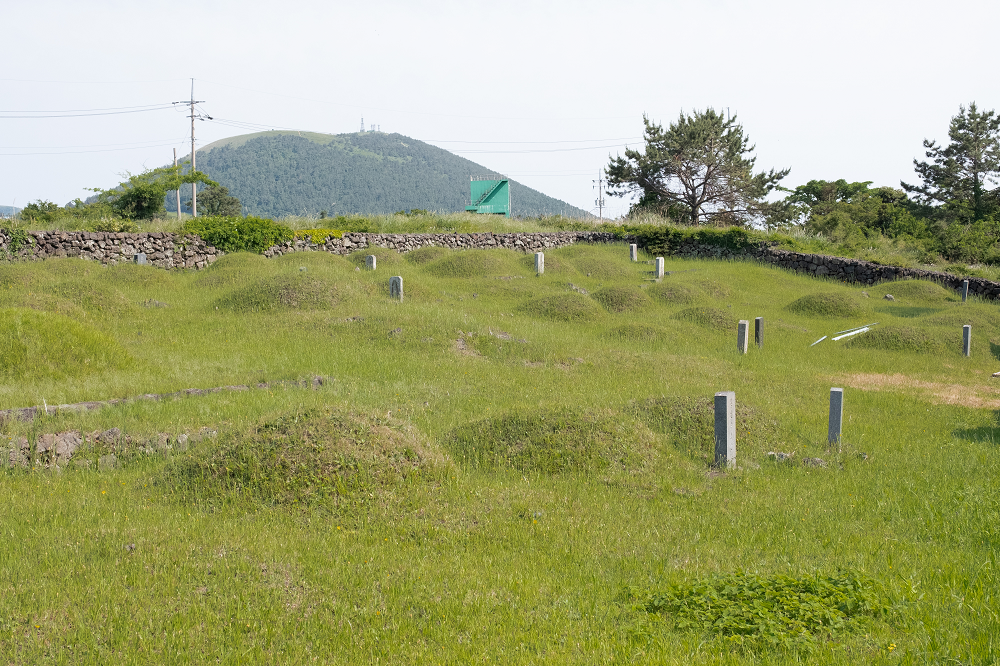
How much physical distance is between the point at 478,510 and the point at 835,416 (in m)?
5.79

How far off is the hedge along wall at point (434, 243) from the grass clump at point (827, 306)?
7.39 m

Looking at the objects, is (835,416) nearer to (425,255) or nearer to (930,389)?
(930,389)

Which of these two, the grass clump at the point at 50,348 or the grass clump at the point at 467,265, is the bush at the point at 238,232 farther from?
the grass clump at the point at 50,348

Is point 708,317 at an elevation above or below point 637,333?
above

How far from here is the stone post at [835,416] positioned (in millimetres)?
9711

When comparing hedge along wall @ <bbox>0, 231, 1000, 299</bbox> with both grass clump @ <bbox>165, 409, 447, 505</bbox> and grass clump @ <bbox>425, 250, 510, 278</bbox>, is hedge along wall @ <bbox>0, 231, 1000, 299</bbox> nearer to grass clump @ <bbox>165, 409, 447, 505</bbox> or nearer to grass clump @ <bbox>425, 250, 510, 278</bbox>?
grass clump @ <bbox>425, 250, 510, 278</bbox>

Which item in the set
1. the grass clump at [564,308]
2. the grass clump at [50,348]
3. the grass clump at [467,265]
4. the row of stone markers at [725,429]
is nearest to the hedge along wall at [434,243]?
the grass clump at [467,265]

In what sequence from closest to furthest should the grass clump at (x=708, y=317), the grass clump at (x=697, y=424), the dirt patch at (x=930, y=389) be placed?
1. the grass clump at (x=697, y=424)
2. the dirt patch at (x=930, y=389)
3. the grass clump at (x=708, y=317)

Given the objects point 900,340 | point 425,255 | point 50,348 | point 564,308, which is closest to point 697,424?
point 50,348

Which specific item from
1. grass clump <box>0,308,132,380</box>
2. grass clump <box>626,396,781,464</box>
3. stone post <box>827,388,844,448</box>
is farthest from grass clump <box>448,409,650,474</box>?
grass clump <box>0,308,132,380</box>

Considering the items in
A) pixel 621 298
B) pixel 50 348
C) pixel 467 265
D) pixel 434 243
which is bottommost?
pixel 50 348

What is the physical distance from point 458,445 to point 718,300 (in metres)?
20.2

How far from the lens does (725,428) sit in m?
8.53

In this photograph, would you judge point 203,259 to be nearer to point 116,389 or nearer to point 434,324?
Answer: point 434,324
